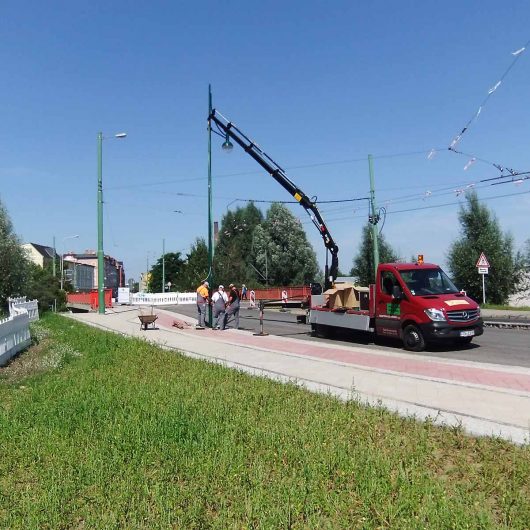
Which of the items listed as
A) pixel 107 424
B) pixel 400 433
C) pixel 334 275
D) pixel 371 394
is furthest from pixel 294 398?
pixel 334 275

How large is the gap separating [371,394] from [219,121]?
1577 centimetres

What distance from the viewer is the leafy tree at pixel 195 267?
60406 millimetres

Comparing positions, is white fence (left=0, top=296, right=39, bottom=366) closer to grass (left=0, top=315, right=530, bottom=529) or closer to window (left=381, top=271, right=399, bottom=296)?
grass (left=0, top=315, right=530, bottom=529)

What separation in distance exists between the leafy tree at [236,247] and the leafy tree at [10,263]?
22.6 meters

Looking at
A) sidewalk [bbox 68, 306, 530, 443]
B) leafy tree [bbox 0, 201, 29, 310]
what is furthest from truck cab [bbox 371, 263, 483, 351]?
leafy tree [bbox 0, 201, 29, 310]

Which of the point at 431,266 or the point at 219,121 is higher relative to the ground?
the point at 219,121

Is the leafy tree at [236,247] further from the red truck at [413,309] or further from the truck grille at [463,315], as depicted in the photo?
the truck grille at [463,315]

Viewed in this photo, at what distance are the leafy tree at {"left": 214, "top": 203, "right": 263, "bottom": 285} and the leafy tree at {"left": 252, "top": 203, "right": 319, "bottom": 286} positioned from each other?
2368mm

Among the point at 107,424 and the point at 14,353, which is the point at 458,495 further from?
the point at 14,353

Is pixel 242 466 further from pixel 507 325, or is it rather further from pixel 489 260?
pixel 489 260

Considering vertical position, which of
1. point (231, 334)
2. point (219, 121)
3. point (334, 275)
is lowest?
point (231, 334)

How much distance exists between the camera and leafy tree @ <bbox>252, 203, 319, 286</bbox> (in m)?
67.6

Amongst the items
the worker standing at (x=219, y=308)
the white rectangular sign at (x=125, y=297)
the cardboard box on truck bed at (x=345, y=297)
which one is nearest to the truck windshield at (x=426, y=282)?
the cardboard box on truck bed at (x=345, y=297)

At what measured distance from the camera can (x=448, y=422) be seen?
6.05 metres
